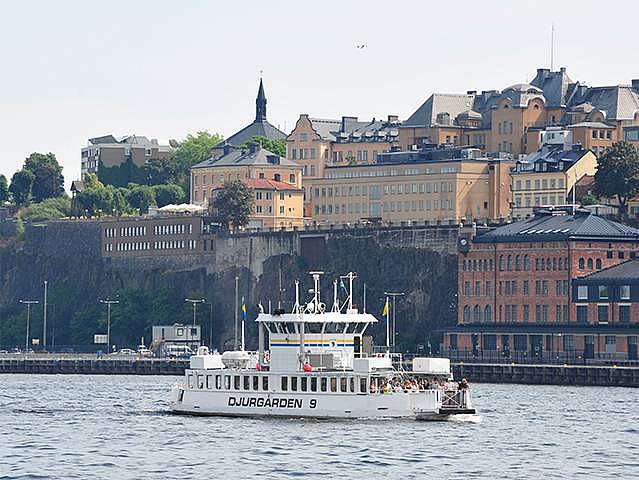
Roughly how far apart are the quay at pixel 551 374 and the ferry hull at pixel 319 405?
188ft

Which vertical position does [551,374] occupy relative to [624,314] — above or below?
below

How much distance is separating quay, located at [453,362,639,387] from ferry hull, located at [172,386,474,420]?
57.2 meters

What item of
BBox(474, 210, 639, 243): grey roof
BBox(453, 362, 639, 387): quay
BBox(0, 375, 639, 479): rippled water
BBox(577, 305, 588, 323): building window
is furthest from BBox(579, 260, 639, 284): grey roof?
BBox(0, 375, 639, 479): rippled water

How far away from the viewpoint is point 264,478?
86250 millimetres

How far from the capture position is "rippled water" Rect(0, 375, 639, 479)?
89.2 metres

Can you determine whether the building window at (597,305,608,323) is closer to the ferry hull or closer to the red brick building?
the red brick building

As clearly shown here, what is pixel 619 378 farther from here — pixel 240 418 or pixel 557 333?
pixel 240 418

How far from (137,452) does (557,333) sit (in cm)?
9847

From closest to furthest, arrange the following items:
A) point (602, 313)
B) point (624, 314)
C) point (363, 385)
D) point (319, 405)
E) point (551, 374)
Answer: point (363, 385), point (319, 405), point (551, 374), point (624, 314), point (602, 313)

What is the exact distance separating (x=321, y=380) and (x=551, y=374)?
63.0 metres

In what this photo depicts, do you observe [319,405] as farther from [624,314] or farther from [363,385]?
[624,314]

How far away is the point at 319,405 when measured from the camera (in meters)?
108

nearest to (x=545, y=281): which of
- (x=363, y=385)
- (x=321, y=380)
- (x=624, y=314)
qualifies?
(x=624, y=314)

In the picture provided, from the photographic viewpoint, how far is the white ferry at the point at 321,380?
107 meters
